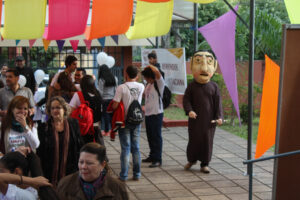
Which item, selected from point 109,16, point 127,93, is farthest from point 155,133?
point 109,16

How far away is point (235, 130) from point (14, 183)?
9.66m

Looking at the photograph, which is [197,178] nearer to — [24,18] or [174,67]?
[174,67]

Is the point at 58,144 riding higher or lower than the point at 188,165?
higher

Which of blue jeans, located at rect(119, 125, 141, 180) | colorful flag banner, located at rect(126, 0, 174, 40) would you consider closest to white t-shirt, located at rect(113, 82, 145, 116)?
blue jeans, located at rect(119, 125, 141, 180)

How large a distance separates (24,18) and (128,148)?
2.47 metres

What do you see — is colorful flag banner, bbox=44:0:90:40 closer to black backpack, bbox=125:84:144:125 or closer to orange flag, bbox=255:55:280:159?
black backpack, bbox=125:84:144:125

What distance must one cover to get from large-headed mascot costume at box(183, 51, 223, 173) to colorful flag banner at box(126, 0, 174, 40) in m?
1.52

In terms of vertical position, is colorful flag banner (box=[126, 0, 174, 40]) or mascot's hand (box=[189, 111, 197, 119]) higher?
colorful flag banner (box=[126, 0, 174, 40])

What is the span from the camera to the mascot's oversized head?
25.9ft

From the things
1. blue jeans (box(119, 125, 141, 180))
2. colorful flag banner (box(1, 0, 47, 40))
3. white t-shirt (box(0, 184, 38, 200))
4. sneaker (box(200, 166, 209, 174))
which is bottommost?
sneaker (box(200, 166, 209, 174))

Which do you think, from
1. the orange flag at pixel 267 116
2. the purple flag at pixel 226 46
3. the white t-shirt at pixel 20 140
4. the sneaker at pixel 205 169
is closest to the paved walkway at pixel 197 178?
the sneaker at pixel 205 169

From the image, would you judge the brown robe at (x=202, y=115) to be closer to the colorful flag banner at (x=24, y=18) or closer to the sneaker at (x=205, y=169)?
the sneaker at (x=205, y=169)

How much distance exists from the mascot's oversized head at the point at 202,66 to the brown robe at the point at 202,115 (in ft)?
0.33

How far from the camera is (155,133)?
8117mm
